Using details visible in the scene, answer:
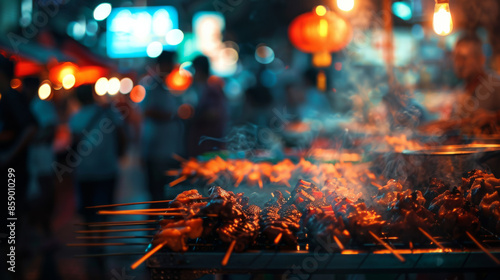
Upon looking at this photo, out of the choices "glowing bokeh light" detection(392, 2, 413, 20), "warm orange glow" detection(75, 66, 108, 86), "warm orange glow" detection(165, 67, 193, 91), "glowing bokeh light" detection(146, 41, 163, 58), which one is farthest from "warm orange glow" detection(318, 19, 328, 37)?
"warm orange glow" detection(165, 67, 193, 91)

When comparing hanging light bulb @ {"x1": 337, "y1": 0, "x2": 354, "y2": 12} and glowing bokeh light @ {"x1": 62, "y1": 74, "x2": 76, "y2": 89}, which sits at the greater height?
hanging light bulb @ {"x1": 337, "y1": 0, "x2": 354, "y2": 12}

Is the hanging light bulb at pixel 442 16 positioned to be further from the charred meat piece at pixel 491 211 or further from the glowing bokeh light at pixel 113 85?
the glowing bokeh light at pixel 113 85

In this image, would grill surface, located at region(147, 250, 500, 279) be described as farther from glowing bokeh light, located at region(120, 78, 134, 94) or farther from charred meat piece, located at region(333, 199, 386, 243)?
glowing bokeh light, located at region(120, 78, 134, 94)

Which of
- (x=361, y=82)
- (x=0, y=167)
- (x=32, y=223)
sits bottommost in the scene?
(x=32, y=223)

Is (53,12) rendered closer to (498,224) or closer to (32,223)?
(32,223)

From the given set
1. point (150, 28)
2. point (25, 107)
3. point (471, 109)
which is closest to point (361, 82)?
point (471, 109)

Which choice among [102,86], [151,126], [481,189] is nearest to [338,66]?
[151,126]
